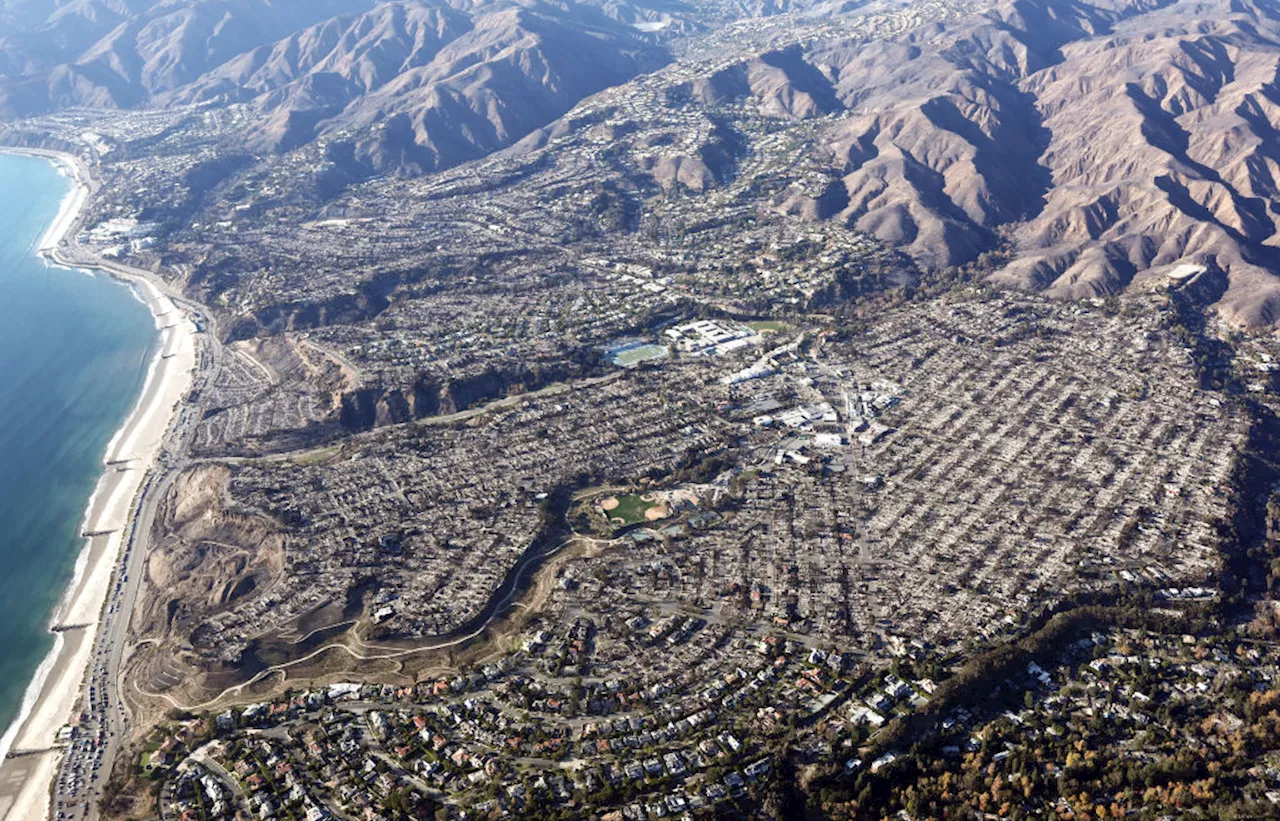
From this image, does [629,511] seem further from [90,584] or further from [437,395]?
[90,584]

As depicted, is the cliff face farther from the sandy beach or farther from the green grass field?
the green grass field

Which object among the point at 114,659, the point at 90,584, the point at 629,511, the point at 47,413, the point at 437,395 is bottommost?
the point at 114,659

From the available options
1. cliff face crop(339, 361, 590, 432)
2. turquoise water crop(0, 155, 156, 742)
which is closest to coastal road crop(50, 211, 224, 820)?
turquoise water crop(0, 155, 156, 742)

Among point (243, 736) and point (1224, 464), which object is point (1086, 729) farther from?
point (243, 736)

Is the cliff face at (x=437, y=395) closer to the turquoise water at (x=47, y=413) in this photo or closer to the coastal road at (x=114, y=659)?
the coastal road at (x=114, y=659)

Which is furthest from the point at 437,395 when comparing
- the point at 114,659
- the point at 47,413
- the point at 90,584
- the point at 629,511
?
the point at 47,413

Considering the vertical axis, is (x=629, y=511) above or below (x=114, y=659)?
above

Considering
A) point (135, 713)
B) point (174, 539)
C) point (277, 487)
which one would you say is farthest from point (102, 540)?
point (135, 713)
